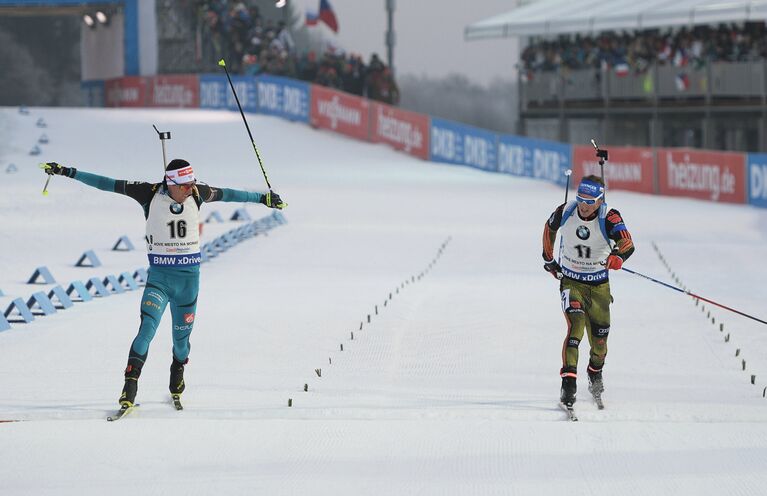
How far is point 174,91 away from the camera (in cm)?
4528

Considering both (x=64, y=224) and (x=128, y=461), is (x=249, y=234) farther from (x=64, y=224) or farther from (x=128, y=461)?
(x=128, y=461)

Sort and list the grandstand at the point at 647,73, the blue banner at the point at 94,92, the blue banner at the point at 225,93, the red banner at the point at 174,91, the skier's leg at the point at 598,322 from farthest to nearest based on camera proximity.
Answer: the blue banner at the point at 94,92, the red banner at the point at 174,91, the blue banner at the point at 225,93, the grandstand at the point at 647,73, the skier's leg at the point at 598,322

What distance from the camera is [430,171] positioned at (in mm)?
36031

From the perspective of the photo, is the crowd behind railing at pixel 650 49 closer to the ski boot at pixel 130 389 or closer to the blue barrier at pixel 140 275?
the blue barrier at pixel 140 275

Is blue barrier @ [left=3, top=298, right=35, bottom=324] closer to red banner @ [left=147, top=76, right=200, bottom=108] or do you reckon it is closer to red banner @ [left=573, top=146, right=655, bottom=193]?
red banner @ [left=573, top=146, right=655, bottom=193]

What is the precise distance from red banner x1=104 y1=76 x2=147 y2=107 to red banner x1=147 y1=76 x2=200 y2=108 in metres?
0.73

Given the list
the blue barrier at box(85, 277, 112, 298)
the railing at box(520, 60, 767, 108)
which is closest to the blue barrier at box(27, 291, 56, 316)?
the blue barrier at box(85, 277, 112, 298)

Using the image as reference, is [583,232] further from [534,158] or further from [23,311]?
[534,158]

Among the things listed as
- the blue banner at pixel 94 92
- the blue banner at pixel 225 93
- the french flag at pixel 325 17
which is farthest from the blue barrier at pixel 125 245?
the blue banner at pixel 94 92

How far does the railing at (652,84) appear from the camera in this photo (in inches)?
1345

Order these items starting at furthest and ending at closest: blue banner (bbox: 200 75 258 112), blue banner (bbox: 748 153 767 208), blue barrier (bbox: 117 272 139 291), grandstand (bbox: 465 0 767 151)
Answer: blue banner (bbox: 200 75 258 112) < grandstand (bbox: 465 0 767 151) < blue banner (bbox: 748 153 767 208) < blue barrier (bbox: 117 272 139 291)

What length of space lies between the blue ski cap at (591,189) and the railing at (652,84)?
84.6ft

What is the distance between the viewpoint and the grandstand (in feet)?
113

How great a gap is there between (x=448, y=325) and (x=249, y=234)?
31.9 feet
